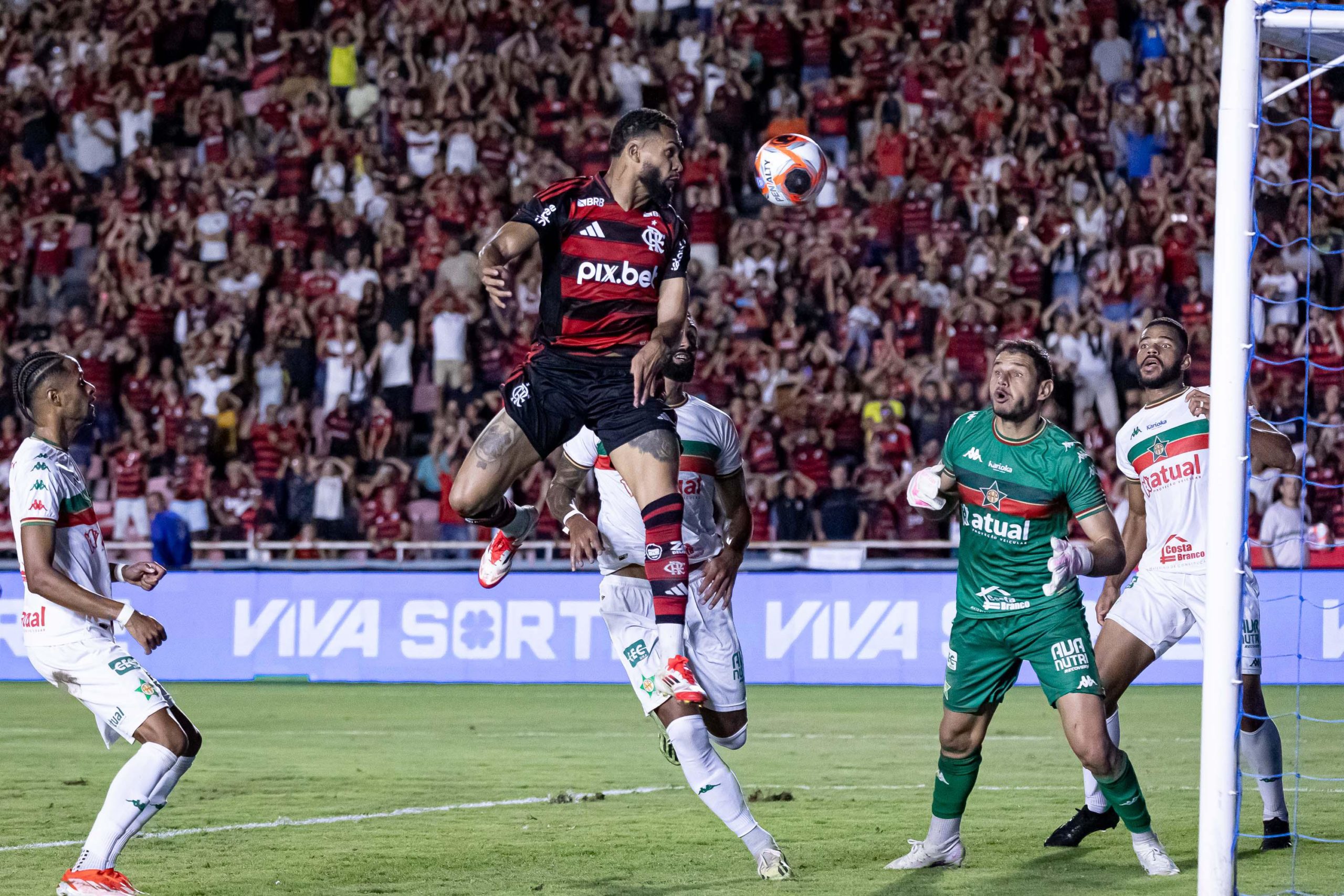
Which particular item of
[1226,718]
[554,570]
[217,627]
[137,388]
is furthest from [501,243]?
[137,388]

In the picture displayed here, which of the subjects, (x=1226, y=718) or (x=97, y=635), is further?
(x=97, y=635)

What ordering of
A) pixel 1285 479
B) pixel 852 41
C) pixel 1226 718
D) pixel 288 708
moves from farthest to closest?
pixel 852 41 → pixel 1285 479 → pixel 288 708 → pixel 1226 718

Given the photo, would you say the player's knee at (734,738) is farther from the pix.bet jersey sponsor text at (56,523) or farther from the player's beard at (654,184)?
the pix.bet jersey sponsor text at (56,523)

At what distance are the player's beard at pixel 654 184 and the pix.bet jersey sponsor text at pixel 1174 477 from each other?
2743 mm

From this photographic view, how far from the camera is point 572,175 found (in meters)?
22.5

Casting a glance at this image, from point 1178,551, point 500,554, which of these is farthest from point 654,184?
point 1178,551

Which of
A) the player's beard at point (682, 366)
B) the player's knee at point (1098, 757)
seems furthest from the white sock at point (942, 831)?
the player's beard at point (682, 366)

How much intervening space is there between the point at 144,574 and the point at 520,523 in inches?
69.8

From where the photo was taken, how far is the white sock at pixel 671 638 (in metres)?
7.16

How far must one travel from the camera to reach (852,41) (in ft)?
75.2

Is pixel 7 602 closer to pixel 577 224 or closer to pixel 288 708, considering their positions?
pixel 288 708

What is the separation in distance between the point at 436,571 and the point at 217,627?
2.45 meters

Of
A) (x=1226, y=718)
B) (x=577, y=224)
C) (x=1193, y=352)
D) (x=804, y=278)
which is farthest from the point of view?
(x=804, y=278)

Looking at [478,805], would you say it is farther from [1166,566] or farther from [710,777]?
[1166,566]
